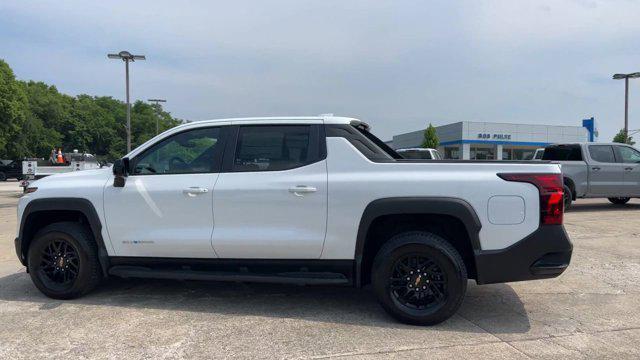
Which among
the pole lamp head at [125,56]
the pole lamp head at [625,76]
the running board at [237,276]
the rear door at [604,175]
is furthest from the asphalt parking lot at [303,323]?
the pole lamp head at [625,76]

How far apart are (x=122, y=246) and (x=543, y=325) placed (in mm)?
4115

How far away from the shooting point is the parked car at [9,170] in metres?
37.3

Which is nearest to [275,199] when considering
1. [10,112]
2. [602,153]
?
[602,153]

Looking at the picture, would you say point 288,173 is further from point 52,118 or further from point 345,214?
point 52,118

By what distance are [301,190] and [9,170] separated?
41.1m

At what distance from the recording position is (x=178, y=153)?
505cm

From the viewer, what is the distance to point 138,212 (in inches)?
193

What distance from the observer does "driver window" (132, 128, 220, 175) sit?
16.3 ft

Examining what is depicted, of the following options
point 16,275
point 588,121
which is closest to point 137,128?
point 588,121

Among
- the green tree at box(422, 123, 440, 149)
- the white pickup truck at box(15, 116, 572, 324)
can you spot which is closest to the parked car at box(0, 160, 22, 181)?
the green tree at box(422, 123, 440, 149)

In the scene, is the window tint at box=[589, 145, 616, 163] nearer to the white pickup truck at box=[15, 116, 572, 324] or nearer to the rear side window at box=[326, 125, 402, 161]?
the white pickup truck at box=[15, 116, 572, 324]

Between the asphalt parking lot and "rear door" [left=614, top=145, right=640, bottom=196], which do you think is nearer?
the asphalt parking lot

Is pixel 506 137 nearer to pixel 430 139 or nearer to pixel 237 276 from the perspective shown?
pixel 430 139

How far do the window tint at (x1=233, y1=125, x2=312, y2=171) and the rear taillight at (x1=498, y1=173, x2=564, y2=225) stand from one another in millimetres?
1924
